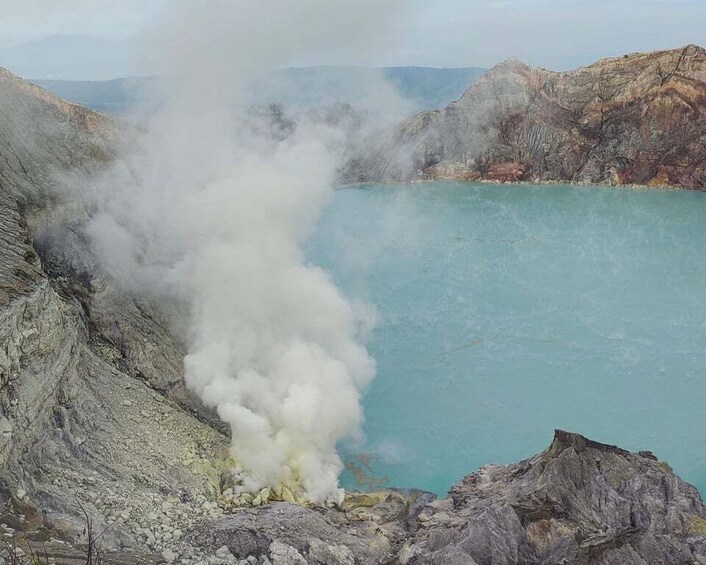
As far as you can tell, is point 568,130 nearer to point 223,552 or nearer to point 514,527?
point 514,527

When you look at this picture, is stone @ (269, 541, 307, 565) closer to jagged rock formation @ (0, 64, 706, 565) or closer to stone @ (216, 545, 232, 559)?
jagged rock formation @ (0, 64, 706, 565)

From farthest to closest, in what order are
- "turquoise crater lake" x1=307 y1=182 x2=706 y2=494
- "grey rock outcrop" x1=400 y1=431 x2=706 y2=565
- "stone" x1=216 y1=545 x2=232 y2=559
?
"turquoise crater lake" x1=307 y1=182 x2=706 y2=494 < "stone" x1=216 y1=545 x2=232 y2=559 < "grey rock outcrop" x1=400 y1=431 x2=706 y2=565

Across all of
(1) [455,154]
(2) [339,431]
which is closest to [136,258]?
(2) [339,431]

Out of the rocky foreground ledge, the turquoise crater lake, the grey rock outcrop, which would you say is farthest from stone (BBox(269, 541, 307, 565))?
the turquoise crater lake

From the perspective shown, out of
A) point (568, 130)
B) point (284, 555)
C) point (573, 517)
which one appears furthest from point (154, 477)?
point (568, 130)

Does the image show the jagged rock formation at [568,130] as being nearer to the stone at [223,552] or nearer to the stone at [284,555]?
the stone at [284,555]

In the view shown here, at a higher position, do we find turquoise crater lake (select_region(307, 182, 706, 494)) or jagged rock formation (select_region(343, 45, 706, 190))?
jagged rock formation (select_region(343, 45, 706, 190))
